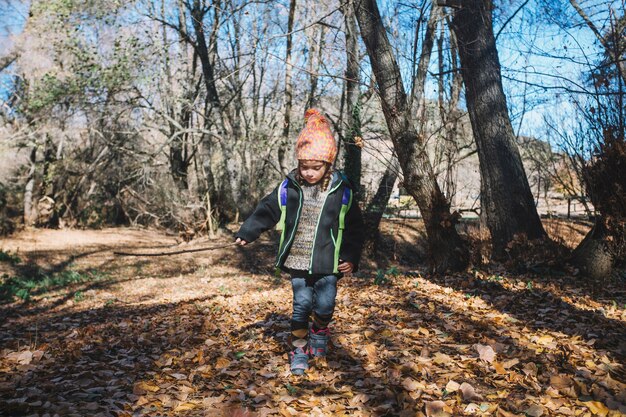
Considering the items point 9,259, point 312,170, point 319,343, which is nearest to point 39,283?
point 9,259

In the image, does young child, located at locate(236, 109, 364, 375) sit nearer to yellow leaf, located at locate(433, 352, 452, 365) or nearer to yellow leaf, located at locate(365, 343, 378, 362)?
yellow leaf, located at locate(365, 343, 378, 362)

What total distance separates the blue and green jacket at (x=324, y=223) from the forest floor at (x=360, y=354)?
2.86 ft

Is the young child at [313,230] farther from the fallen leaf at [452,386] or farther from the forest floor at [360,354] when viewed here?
the fallen leaf at [452,386]

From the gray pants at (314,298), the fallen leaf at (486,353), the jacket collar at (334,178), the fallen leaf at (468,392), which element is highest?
the jacket collar at (334,178)

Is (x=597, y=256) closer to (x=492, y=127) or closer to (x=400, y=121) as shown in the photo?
(x=492, y=127)

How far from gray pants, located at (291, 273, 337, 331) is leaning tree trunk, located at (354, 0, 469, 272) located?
10.6ft

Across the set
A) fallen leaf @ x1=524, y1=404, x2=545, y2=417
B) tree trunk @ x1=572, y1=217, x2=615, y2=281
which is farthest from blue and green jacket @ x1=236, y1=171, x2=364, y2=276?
tree trunk @ x1=572, y1=217, x2=615, y2=281

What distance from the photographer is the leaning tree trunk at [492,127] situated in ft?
23.7

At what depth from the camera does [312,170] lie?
373 centimetres

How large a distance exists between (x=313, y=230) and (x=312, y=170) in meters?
0.48

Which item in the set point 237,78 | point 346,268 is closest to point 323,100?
point 237,78

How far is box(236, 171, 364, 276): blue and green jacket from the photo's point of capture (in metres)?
3.68

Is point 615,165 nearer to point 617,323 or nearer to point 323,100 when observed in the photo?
point 617,323

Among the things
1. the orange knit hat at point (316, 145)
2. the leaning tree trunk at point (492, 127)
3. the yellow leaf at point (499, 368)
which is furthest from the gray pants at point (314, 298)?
the leaning tree trunk at point (492, 127)
